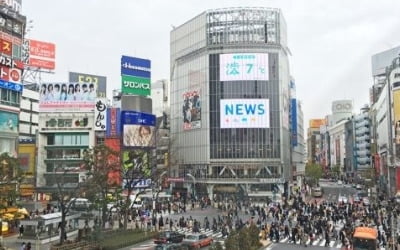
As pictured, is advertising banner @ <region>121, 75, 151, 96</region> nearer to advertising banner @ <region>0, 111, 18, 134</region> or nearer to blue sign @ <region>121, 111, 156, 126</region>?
blue sign @ <region>121, 111, 156, 126</region>

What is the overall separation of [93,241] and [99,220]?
6060 millimetres

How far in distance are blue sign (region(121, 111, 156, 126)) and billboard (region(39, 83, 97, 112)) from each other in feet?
21.1

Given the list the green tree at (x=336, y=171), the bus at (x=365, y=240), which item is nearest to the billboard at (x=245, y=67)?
the bus at (x=365, y=240)

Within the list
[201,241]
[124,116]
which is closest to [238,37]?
[124,116]

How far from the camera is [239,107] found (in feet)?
270

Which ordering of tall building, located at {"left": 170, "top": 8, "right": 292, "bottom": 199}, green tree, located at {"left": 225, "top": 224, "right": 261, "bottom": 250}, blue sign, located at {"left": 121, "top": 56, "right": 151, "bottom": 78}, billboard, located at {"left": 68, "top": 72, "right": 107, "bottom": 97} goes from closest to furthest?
1. green tree, located at {"left": 225, "top": 224, "right": 261, "bottom": 250}
2. blue sign, located at {"left": 121, "top": 56, "right": 151, "bottom": 78}
3. tall building, located at {"left": 170, "top": 8, "right": 292, "bottom": 199}
4. billboard, located at {"left": 68, "top": 72, "right": 107, "bottom": 97}

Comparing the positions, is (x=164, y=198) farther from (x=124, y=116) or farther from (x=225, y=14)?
(x=225, y=14)

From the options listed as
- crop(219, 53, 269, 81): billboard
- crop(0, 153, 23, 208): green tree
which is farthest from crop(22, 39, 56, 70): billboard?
crop(0, 153, 23, 208): green tree

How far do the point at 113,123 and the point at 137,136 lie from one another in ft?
21.3

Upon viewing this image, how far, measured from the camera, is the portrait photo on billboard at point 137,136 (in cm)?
7219

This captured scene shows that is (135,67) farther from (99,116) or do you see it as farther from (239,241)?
(239,241)

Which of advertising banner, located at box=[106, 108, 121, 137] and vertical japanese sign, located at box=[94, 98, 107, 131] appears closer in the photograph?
vertical japanese sign, located at box=[94, 98, 107, 131]

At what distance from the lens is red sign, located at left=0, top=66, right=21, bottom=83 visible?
149ft

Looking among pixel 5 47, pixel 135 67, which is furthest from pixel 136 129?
pixel 5 47
